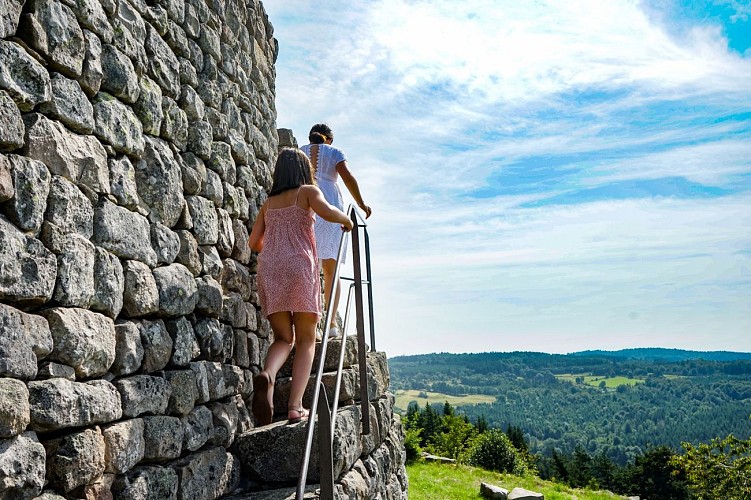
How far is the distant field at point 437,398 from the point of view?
144000 millimetres

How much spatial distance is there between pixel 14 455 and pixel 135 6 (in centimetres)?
214

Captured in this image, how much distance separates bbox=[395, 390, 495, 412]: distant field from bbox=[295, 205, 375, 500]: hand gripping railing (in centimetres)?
13348

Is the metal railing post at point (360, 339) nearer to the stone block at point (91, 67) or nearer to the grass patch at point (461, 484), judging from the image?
the stone block at point (91, 67)

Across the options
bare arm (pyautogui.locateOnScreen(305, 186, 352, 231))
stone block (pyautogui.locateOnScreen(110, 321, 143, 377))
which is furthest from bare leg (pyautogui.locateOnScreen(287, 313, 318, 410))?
stone block (pyautogui.locateOnScreen(110, 321, 143, 377))

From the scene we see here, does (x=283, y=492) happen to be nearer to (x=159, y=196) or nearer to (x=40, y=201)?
(x=159, y=196)

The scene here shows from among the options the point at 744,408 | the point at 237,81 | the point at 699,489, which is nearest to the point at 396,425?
the point at 237,81

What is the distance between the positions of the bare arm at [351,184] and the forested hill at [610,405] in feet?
388

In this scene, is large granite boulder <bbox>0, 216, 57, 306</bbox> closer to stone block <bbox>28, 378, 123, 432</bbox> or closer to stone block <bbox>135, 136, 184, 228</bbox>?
stone block <bbox>28, 378, 123, 432</bbox>

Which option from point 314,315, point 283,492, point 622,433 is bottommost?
point 622,433

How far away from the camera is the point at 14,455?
6.70 ft

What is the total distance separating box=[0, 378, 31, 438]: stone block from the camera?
6.54 ft

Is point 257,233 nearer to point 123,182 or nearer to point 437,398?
A: point 123,182

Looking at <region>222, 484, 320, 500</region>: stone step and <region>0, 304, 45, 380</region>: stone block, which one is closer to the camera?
<region>0, 304, 45, 380</region>: stone block

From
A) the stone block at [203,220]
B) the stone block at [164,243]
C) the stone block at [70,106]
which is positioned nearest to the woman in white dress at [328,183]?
the stone block at [203,220]
